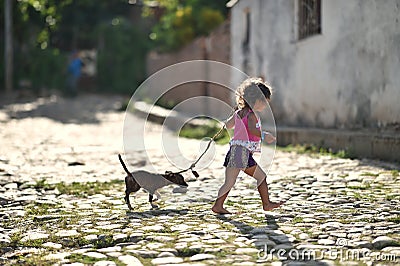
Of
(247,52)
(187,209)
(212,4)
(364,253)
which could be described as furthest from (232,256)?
(212,4)

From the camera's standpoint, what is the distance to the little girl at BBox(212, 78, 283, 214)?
4.89 meters

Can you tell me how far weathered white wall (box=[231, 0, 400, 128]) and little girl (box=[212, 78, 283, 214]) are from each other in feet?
12.2

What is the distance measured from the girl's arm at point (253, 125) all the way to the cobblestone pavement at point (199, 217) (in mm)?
659

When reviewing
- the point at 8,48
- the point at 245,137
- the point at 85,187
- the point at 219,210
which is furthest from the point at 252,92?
the point at 8,48

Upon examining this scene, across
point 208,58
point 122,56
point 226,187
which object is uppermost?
point 122,56

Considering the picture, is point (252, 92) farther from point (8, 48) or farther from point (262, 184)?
point (8, 48)

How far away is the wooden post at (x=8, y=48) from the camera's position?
2255cm

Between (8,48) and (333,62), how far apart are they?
15.9 m

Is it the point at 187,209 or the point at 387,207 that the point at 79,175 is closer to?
the point at 187,209

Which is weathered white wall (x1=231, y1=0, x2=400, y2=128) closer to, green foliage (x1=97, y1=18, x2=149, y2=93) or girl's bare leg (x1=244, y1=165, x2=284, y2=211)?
girl's bare leg (x1=244, y1=165, x2=284, y2=211)

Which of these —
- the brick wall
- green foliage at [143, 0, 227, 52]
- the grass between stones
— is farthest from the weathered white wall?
green foliage at [143, 0, 227, 52]

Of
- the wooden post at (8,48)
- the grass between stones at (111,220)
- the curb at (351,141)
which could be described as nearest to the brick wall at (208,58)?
the curb at (351,141)

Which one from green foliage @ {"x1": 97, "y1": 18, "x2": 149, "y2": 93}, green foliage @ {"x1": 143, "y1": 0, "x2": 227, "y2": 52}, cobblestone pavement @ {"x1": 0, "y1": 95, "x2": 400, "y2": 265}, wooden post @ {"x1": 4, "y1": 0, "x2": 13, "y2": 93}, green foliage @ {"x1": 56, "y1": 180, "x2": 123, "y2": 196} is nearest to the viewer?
cobblestone pavement @ {"x1": 0, "y1": 95, "x2": 400, "y2": 265}

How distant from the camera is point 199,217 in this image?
491cm
